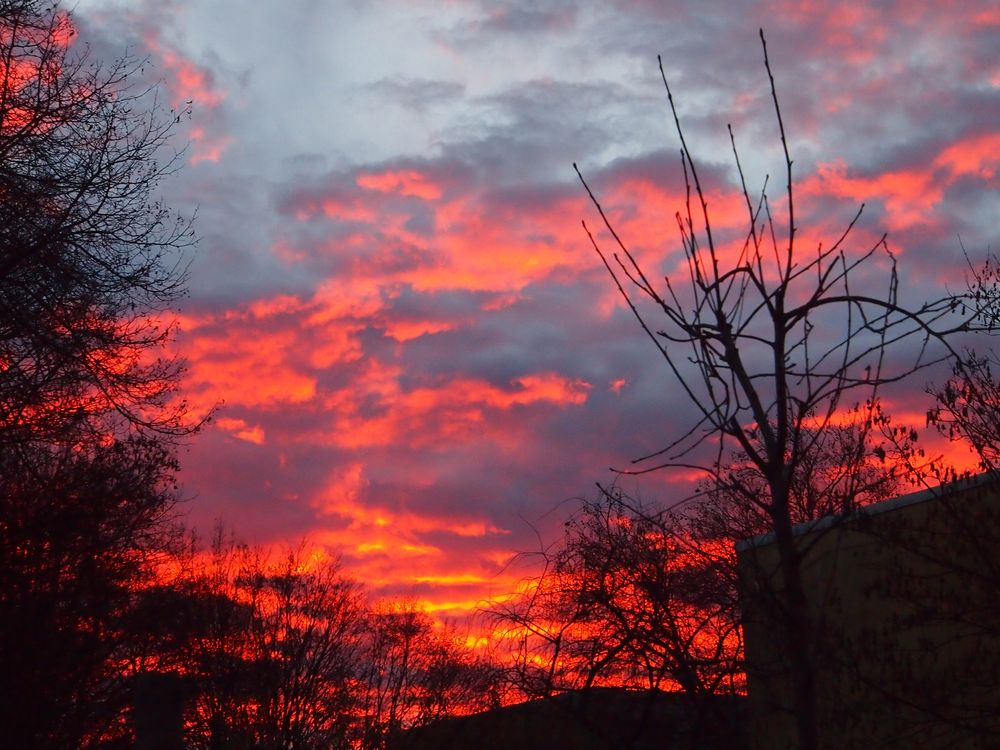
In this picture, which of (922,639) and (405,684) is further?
(405,684)

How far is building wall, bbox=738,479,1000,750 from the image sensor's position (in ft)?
32.9

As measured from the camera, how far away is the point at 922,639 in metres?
10.4

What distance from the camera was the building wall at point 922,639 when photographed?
10.0 metres

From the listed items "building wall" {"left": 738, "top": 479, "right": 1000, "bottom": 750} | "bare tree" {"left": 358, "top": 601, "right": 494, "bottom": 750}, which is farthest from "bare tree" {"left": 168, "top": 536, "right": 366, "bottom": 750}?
"building wall" {"left": 738, "top": 479, "right": 1000, "bottom": 750}

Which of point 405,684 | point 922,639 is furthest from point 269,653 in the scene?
point 922,639

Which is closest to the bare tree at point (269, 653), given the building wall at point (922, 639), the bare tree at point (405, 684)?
the bare tree at point (405, 684)

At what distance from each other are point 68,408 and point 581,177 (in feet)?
25.9

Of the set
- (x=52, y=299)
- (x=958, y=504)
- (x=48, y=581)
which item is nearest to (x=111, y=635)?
(x=48, y=581)

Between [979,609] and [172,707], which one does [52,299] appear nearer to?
[172,707]

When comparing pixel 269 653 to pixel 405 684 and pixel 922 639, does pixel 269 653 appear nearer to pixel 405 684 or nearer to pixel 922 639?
pixel 405 684

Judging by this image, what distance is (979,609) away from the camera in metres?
10.1

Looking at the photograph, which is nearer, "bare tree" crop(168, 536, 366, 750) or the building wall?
the building wall

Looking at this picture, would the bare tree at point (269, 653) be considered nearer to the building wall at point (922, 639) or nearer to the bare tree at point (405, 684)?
the bare tree at point (405, 684)

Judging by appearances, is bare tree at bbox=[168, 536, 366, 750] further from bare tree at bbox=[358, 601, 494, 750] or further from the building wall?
the building wall
